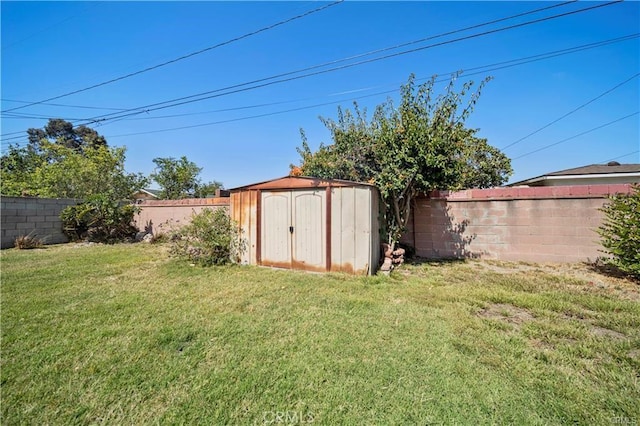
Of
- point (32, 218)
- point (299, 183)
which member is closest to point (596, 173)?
point (299, 183)

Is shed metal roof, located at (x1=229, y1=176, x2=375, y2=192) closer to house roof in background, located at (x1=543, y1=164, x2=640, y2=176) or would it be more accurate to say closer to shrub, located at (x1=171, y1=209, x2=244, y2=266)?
shrub, located at (x1=171, y1=209, x2=244, y2=266)

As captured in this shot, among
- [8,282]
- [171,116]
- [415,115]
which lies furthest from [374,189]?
[171,116]

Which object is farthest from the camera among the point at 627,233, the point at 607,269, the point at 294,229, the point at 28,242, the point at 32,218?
the point at 32,218

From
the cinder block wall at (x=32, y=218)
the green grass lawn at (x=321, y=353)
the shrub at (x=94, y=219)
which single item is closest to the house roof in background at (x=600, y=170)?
the green grass lawn at (x=321, y=353)

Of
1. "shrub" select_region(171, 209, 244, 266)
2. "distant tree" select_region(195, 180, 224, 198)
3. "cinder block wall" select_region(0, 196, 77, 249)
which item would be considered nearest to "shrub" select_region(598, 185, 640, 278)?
"shrub" select_region(171, 209, 244, 266)

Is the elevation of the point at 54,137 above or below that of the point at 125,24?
above

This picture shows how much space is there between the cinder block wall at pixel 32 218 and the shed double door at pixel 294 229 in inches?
352

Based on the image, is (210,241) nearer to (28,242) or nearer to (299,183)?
(299,183)

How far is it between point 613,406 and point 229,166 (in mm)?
17896

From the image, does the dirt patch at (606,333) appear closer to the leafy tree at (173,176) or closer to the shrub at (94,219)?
the shrub at (94,219)

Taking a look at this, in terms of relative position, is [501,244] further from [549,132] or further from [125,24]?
[549,132]

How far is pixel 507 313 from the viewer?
3.37 meters

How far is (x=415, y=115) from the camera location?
18.6ft

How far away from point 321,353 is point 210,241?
14.9 ft
